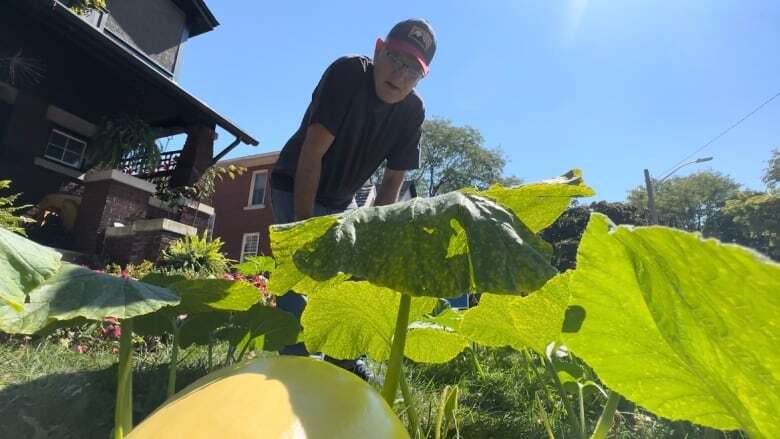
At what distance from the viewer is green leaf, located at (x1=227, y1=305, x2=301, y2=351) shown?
1.29 m

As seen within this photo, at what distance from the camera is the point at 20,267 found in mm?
584

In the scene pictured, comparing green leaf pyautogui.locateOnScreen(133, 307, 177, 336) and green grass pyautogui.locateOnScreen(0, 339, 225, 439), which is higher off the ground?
green leaf pyautogui.locateOnScreen(133, 307, 177, 336)

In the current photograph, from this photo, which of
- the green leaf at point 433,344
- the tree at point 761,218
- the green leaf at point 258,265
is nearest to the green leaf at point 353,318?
the green leaf at point 433,344

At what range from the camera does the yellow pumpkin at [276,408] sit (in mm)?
406

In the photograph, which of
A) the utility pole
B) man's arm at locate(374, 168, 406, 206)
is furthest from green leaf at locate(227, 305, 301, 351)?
the utility pole

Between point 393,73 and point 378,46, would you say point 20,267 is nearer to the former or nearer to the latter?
point 393,73

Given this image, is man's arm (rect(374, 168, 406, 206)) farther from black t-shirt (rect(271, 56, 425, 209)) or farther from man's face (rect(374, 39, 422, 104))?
man's face (rect(374, 39, 422, 104))

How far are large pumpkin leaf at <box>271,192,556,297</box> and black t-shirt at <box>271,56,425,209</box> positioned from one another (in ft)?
3.70

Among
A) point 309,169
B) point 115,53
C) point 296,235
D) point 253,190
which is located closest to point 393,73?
point 309,169

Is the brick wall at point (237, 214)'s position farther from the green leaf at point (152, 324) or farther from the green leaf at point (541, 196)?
the green leaf at point (541, 196)

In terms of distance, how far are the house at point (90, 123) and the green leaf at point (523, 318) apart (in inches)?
239

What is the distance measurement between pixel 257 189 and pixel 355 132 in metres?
15.1

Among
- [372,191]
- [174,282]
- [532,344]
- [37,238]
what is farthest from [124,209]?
[372,191]

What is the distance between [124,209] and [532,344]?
679cm
